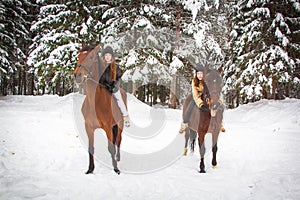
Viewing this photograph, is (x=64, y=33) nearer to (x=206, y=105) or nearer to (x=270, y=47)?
(x=206, y=105)

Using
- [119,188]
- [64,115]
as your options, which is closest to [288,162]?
[119,188]

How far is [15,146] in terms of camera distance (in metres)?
6.28

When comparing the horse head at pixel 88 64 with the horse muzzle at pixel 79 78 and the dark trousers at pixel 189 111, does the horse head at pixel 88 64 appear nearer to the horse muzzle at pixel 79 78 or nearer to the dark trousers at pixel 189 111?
the horse muzzle at pixel 79 78

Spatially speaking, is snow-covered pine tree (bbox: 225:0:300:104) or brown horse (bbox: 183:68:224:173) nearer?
brown horse (bbox: 183:68:224:173)

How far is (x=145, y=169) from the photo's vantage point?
208 inches

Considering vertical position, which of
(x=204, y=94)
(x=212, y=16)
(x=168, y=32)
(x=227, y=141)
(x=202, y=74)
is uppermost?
(x=212, y=16)

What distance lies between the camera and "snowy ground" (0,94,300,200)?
3885 millimetres

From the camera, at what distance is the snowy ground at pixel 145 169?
3885mm

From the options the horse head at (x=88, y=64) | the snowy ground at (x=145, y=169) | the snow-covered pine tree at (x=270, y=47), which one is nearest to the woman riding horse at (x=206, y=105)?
the snowy ground at (x=145, y=169)

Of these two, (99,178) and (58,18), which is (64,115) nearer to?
(58,18)

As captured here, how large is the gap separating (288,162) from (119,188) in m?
4.63

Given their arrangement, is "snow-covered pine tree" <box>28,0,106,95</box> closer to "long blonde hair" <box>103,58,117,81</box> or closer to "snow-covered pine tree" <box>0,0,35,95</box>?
"snow-covered pine tree" <box>0,0,35,95</box>

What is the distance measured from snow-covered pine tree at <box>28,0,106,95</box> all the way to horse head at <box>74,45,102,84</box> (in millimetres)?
11680

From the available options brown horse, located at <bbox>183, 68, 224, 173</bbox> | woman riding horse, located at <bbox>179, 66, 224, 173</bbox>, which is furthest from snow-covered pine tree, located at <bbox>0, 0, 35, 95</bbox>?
brown horse, located at <bbox>183, 68, 224, 173</bbox>
